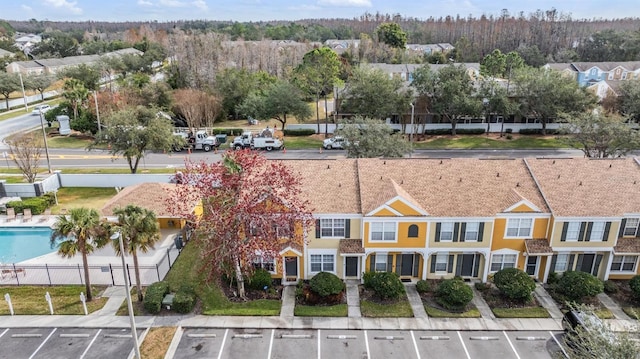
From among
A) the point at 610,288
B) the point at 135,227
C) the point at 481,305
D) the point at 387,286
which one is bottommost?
the point at 481,305

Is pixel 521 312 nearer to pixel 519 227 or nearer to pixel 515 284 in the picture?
pixel 515 284

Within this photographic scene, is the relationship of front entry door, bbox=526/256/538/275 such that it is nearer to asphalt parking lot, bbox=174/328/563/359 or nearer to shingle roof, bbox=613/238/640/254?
shingle roof, bbox=613/238/640/254

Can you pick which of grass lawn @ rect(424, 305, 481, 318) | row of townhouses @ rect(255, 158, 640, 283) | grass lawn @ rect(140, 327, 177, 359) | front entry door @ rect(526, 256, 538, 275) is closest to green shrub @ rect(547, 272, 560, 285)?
row of townhouses @ rect(255, 158, 640, 283)

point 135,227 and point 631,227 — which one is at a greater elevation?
point 135,227

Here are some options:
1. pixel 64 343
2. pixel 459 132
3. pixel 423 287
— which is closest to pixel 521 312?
pixel 423 287

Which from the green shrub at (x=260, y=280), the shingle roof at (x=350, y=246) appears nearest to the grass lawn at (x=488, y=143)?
the shingle roof at (x=350, y=246)

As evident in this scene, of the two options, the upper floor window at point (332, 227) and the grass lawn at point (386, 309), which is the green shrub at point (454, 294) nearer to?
the grass lawn at point (386, 309)
